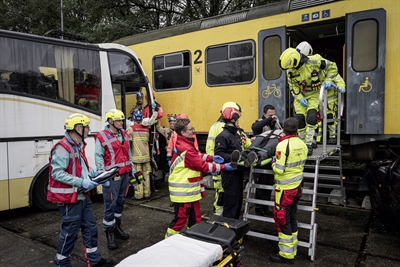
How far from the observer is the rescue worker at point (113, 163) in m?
4.36

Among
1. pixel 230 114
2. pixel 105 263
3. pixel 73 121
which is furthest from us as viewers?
pixel 230 114

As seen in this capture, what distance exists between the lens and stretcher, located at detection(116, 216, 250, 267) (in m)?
1.97

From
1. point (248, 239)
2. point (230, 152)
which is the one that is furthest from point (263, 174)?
point (230, 152)

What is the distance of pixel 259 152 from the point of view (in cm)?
Result: 408

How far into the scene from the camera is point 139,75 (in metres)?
7.59

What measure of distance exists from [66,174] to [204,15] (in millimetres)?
13925

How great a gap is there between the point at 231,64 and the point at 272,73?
101 cm

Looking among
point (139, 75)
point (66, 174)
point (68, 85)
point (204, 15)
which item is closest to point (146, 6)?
point (204, 15)

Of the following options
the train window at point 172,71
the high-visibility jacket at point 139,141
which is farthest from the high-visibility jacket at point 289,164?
the train window at point 172,71

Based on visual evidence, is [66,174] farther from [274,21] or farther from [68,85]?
[274,21]

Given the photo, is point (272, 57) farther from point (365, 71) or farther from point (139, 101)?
point (139, 101)

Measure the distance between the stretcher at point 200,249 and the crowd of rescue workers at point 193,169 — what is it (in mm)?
1028

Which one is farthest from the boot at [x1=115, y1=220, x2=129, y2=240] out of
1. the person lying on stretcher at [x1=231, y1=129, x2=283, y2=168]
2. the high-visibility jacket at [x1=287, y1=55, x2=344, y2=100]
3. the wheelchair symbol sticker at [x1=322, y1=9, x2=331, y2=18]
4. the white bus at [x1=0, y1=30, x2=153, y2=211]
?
the wheelchair symbol sticker at [x1=322, y1=9, x2=331, y2=18]

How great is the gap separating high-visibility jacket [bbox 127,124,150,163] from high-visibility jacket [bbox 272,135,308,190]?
143 inches
